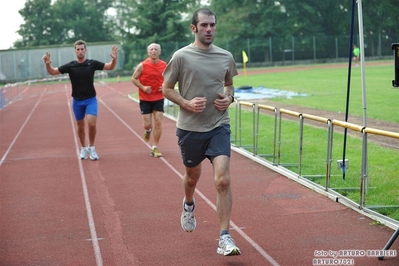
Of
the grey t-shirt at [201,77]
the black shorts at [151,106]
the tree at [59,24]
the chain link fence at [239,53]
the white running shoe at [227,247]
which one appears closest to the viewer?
the white running shoe at [227,247]

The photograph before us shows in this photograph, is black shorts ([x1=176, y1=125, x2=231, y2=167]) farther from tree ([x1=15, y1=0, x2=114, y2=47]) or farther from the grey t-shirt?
tree ([x1=15, y1=0, x2=114, y2=47])

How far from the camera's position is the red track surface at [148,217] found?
7.20 m

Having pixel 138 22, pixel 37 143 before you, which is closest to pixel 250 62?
pixel 138 22

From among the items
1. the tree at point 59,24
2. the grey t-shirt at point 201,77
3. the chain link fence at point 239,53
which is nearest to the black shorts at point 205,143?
the grey t-shirt at point 201,77

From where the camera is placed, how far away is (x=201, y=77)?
7.11 meters

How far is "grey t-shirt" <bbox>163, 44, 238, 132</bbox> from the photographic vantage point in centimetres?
711

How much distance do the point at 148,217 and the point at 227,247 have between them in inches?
89.2

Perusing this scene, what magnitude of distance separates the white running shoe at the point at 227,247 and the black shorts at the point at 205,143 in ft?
2.55

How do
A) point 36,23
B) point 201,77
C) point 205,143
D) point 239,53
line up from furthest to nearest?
point 36,23, point 239,53, point 205,143, point 201,77

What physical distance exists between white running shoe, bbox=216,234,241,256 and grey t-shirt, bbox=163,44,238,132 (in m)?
1.01

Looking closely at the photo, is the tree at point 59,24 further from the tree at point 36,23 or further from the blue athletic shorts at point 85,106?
the blue athletic shorts at point 85,106

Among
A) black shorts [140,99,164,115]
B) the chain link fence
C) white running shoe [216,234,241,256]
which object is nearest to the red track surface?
white running shoe [216,234,241,256]

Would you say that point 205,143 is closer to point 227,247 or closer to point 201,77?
point 201,77

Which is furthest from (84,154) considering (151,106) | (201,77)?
(201,77)
